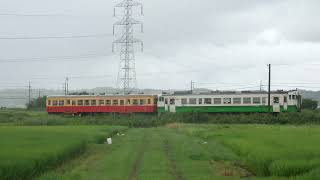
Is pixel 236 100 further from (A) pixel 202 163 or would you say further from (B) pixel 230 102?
(A) pixel 202 163

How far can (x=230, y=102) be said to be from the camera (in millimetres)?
60438

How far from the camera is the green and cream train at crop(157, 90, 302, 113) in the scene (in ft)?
195

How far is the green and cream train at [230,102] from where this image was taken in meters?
59.4

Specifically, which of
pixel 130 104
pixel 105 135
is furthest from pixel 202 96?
pixel 105 135

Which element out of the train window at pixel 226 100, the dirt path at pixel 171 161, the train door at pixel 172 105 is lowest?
the dirt path at pixel 171 161

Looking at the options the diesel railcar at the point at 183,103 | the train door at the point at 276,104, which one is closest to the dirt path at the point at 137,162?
the diesel railcar at the point at 183,103

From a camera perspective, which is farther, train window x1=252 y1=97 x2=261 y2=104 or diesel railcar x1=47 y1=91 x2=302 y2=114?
train window x1=252 y1=97 x2=261 y2=104

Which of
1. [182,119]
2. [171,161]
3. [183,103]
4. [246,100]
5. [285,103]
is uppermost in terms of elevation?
[246,100]

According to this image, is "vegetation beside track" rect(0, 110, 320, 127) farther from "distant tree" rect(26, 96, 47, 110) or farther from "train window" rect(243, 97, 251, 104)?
"distant tree" rect(26, 96, 47, 110)

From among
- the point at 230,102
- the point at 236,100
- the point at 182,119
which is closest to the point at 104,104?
the point at 182,119

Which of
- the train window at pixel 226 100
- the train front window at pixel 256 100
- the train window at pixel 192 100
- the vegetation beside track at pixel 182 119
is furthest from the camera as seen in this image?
the train window at pixel 192 100

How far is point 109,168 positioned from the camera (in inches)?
752

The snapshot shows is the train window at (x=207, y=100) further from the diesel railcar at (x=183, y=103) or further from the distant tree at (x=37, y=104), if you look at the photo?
the distant tree at (x=37, y=104)

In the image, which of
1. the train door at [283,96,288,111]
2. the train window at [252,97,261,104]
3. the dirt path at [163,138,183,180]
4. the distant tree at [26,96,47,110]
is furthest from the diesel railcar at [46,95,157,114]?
the distant tree at [26,96,47,110]
